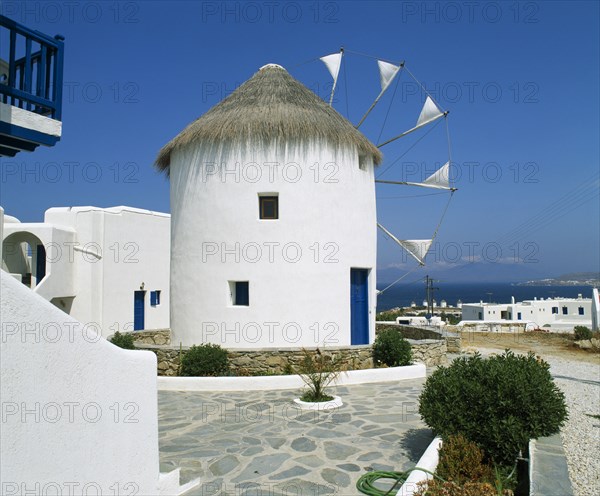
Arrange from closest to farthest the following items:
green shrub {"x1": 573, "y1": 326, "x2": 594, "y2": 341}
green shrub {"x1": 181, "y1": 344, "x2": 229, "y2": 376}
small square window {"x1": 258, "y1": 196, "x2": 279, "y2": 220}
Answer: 1. green shrub {"x1": 181, "y1": 344, "x2": 229, "y2": 376}
2. small square window {"x1": 258, "y1": 196, "x2": 279, "y2": 220}
3. green shrub {"x1": 573, "y1": 326, "x2": 594, "y2": 341}

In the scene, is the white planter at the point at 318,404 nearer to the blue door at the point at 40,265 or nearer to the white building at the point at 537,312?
the blue door at the point at 40,265

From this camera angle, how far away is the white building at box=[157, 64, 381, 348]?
1141cm

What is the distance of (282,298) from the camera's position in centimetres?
1134

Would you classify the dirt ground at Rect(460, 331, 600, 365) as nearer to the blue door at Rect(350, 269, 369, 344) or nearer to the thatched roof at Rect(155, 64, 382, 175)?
the blue door at Rect(350, 269, 369, 344)

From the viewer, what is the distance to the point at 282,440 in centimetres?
655

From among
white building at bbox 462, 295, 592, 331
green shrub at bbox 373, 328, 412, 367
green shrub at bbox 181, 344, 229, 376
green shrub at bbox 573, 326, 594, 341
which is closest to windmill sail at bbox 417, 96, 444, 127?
green shrub at bbox 373, 328, 412, 367

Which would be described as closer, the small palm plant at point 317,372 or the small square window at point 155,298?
the small palm plant at point 317,372

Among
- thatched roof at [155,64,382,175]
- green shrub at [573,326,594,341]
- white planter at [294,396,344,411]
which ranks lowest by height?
green shrub at [573,326,594,341]

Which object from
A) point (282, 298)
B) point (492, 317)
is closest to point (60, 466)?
point (282, 298)

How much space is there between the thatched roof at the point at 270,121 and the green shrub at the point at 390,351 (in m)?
4.63

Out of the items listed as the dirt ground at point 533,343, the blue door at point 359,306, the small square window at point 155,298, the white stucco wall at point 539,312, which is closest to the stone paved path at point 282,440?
the blue door at point 359,306

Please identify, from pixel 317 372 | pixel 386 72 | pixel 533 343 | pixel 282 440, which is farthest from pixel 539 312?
pixel 282 440

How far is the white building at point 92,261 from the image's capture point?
16953mm

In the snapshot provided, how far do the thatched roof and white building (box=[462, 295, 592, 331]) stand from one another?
91.4ft
